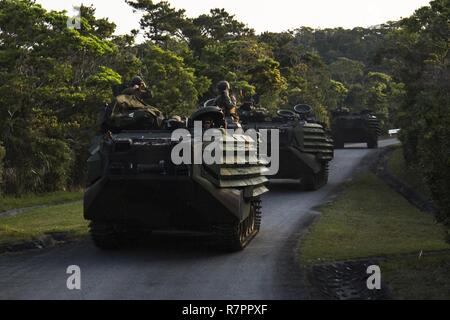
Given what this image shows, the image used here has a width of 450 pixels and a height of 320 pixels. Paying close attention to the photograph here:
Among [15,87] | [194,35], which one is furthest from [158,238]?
[194,35]

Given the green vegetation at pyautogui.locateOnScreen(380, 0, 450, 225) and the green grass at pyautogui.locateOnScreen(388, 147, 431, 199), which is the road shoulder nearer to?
the green grass at pyautogui.locateOnScreen(388, 147, 431, 199)

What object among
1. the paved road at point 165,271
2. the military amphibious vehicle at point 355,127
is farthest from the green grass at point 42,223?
the military amphibious vehicle at point 355,127

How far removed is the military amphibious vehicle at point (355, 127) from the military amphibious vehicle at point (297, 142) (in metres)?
15.0

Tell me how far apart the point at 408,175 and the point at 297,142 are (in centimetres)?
648

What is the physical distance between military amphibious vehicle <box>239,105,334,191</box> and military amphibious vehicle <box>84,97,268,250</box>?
906 centimetres

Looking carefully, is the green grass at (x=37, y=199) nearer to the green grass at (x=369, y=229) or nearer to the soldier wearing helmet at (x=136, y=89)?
the soldier wearing helmet at (x=136, y=89)

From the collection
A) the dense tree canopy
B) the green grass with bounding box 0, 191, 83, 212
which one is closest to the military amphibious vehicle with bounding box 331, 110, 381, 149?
the dense tree canopy

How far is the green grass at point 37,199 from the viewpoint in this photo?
1888 cm

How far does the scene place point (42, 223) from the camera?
15.4 m

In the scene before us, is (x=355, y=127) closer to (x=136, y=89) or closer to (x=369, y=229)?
(x=369, y=229)

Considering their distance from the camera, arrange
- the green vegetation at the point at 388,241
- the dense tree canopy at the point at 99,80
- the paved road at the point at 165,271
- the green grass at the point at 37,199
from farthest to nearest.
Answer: the dense tree canopy at the point at 99,80 < the green grass at the point at 37,199 < the green vegetation at the point at 388,241 < the paved road at the point at 165,271

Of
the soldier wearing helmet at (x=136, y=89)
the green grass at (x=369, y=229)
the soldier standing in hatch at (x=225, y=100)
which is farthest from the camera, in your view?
the soldier standing in hatch at (x=225, y=100)

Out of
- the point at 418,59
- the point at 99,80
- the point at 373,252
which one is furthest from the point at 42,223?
the point at 418,59

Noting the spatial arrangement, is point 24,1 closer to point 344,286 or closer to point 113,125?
point 113,125
